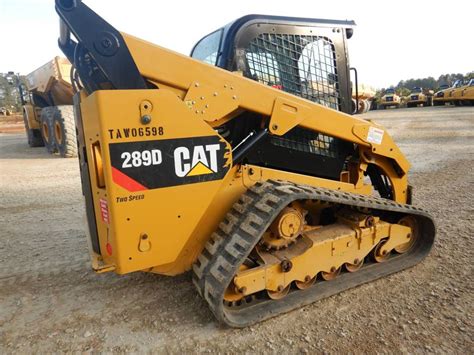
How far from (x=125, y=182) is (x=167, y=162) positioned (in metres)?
0.31

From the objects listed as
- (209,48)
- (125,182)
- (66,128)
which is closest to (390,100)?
(66,128)

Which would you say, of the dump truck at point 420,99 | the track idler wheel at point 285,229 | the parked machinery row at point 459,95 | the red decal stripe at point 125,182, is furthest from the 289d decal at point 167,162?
the dump truck at point 420,99

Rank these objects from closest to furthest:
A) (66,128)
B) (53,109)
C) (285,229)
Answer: (285,229) → (66,128) → (53,109)

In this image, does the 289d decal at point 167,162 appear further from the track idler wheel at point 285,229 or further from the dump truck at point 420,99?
the dump truck at point 420,99

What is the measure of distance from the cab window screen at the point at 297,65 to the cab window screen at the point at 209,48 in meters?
0.44

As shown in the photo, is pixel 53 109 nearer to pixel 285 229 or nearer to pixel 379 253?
pixel 285 229

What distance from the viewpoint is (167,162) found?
2498 millimetres

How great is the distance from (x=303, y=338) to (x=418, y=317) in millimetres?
898

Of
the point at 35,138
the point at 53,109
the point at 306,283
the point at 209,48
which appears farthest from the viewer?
the point at 35,138

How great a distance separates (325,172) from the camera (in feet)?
11.6

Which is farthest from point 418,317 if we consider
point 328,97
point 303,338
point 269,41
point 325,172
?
point 269,41

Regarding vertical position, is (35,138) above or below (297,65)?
below

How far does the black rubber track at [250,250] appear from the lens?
255cm

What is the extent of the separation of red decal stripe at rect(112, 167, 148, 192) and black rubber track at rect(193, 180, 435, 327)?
2.38ft
